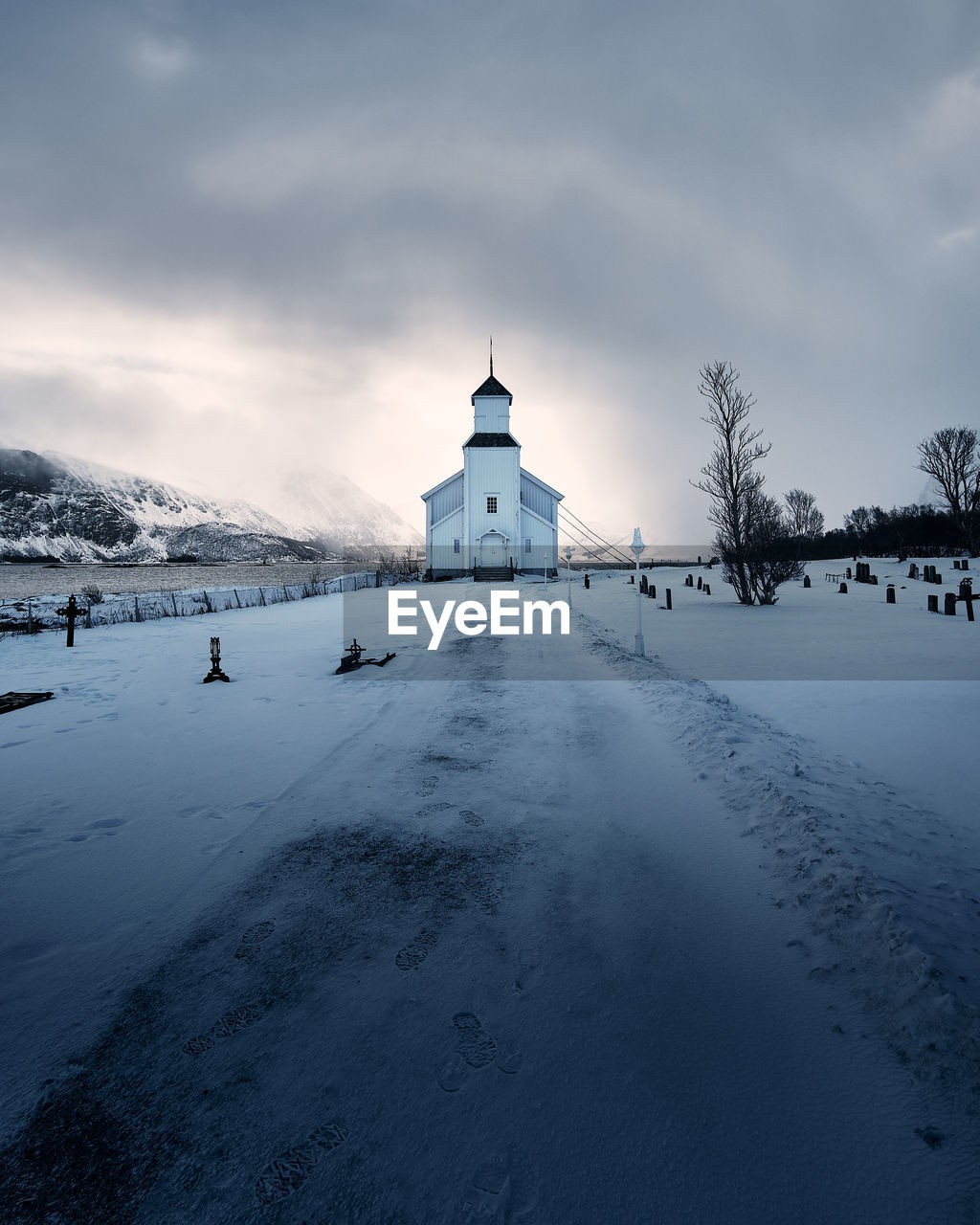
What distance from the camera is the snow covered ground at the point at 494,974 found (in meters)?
1.91

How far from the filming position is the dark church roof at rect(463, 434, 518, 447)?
41.9m

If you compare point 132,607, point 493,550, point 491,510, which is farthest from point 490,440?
point 132,607

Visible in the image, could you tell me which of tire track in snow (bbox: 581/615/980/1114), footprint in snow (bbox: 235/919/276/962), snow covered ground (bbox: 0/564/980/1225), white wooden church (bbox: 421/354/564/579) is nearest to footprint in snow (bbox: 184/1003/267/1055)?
snow covered ground (bbox: 0/564/980/1225)

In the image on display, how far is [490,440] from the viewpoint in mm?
42344

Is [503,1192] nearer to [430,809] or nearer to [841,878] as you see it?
[841,878]

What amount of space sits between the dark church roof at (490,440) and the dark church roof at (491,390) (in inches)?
167

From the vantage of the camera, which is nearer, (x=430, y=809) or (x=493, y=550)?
(x=430, y=809)

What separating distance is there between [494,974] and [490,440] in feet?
139

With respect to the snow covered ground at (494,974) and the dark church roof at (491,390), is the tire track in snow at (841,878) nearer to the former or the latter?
the snow covered ground at (494,974)

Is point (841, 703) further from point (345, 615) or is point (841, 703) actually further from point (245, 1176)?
point (345, 615)

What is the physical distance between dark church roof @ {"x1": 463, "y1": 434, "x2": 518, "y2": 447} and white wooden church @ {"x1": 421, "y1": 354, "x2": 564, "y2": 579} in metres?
0.01

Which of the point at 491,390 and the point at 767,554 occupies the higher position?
the point at 491,390

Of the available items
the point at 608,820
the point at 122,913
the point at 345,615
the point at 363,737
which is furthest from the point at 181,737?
the point at 345,615

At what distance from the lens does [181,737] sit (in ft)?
22.3
